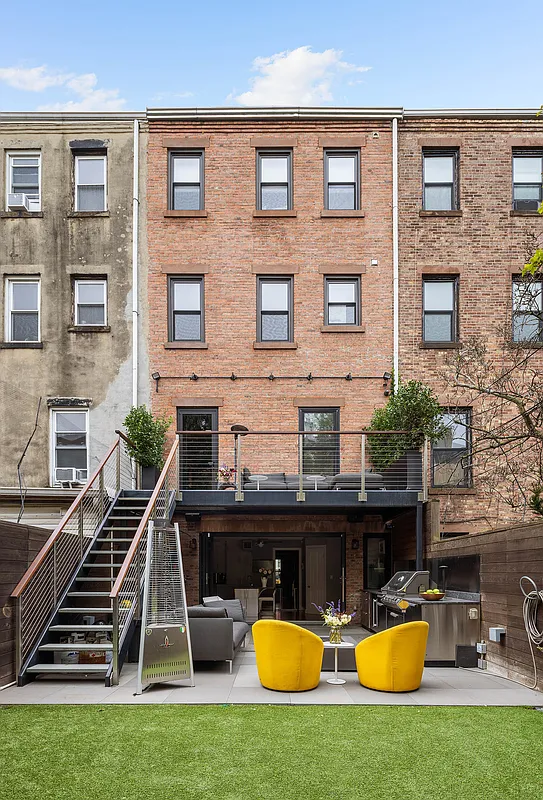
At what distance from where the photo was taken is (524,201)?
52.0 ft

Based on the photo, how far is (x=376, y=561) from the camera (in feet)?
52.0

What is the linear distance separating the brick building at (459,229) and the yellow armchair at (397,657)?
706 cm

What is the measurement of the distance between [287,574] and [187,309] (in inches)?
254

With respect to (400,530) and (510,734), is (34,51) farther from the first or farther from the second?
(510,734)

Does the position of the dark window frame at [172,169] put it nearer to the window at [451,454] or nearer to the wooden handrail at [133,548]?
the wooden handrail at [133,548]

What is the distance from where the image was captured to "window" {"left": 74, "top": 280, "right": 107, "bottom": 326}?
1581 centimetres

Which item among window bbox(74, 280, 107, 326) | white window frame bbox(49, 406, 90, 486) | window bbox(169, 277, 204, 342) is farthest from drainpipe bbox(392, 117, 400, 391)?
white window frame bbox(49, 406, 90, 486)

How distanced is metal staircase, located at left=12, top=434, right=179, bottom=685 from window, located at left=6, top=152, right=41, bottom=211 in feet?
24.8

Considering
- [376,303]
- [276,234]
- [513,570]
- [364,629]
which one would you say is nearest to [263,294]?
[276,234]

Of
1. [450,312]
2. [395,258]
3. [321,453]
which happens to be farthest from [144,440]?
[450,312]

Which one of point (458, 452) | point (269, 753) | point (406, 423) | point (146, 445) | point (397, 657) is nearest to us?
point (269, 753)

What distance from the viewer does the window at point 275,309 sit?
15805 mm

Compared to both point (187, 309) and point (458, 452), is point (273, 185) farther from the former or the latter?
point (458, 452)

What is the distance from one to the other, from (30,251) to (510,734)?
534 inches
